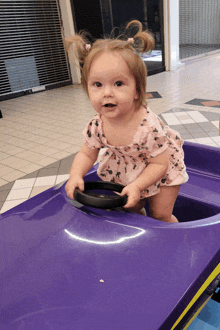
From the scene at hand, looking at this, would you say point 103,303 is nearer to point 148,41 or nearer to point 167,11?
point 148,41

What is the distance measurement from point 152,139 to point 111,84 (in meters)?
0.18

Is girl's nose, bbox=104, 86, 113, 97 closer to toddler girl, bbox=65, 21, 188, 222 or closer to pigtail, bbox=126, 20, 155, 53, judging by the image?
toddler girl, bbox=65, 21, 188, 222

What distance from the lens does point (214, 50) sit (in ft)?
23.5

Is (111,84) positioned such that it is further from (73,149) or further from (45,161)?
(73,149)

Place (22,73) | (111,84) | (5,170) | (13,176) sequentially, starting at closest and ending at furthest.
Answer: (111,84) < (13,176) < (5,170) < (22,73)

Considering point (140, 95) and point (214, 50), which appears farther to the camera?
point (214, 50)

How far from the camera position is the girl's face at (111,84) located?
0.65m

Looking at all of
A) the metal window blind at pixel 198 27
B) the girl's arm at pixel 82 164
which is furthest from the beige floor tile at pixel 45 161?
the metal window blind at pixel 198 27

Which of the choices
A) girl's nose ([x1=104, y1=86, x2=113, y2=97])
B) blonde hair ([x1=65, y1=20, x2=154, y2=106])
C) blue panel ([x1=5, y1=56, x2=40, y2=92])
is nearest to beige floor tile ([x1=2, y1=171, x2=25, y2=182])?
blonde hair ([x1=65, y1=20, x2=154, y2=106])

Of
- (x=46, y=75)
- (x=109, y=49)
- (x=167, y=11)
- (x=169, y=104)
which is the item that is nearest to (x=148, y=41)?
(x=109, y=49)

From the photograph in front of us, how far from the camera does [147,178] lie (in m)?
0.73

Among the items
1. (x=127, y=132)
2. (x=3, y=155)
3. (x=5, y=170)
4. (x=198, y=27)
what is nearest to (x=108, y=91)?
(x=127, y=132)

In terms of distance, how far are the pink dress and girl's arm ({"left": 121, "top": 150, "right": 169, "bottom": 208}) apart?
21 mm

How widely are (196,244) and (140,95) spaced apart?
1.23 feet
